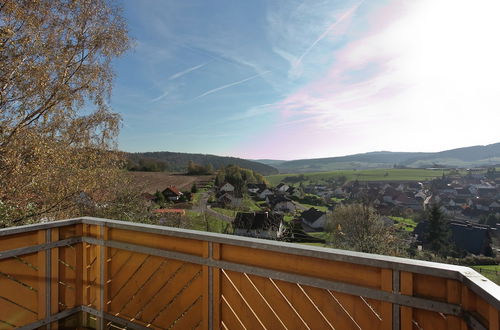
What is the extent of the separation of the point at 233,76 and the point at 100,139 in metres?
15.6

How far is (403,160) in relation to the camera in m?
83.2

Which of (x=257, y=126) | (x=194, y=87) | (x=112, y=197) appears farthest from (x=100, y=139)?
(x=257, y=126)

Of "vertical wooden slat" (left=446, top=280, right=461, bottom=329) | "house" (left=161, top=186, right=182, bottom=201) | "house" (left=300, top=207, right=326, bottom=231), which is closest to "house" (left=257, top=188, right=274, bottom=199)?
"house" (left=300, top=207, right=326, bottom=231)

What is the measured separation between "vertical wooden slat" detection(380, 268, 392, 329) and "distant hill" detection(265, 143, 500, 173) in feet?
207

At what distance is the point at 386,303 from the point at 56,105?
443 inches

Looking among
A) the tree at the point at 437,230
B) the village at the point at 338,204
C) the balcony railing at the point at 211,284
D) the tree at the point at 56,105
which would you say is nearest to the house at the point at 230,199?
the village at the point at 338,204

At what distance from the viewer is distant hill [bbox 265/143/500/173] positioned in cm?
5772

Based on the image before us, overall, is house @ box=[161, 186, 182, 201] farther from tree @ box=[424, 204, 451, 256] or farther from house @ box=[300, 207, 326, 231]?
tree @ box=[424, 204, 451, 256]

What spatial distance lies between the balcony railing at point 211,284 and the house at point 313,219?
2820cm

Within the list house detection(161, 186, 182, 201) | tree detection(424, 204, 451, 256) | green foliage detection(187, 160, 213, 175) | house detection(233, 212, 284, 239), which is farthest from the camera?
tree detection(424, 204, 451, 256)

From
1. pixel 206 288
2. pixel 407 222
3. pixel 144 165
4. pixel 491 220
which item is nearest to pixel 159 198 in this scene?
pixel 144 165

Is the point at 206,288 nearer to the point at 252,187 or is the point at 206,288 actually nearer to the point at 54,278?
the point at 54,278

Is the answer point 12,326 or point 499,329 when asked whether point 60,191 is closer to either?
point 12,326

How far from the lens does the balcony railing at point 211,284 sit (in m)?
1.42
